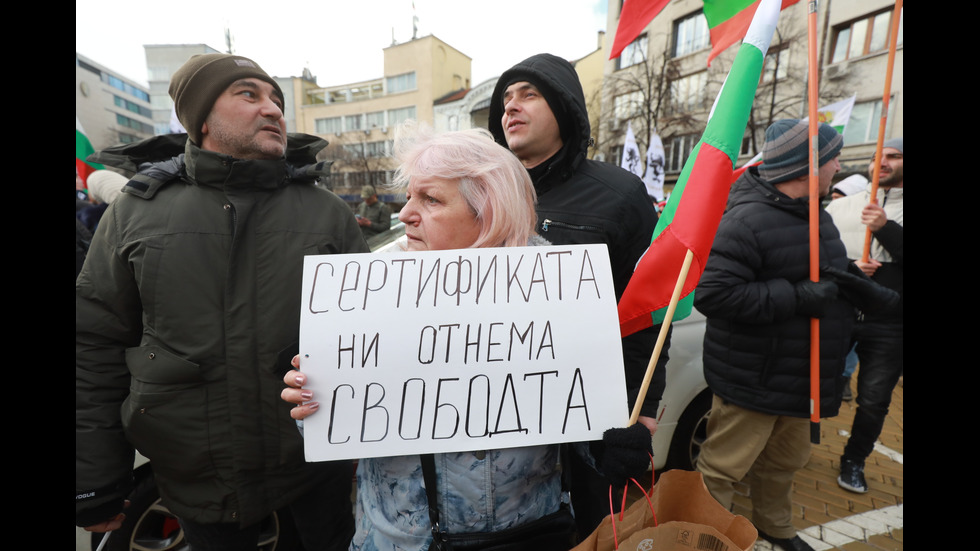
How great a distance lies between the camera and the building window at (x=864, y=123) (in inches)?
680

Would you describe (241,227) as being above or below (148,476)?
above

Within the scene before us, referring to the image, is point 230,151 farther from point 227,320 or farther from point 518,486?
point 518,486

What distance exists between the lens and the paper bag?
37.7 inches

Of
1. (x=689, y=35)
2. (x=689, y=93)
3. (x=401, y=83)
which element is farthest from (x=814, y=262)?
(x=401, y=83)

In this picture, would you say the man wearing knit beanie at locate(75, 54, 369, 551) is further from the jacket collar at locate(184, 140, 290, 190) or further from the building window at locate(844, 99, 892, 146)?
the building window at locate(844, 99, 892, 146)

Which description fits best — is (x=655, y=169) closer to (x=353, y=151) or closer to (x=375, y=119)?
(x=353, y=151)

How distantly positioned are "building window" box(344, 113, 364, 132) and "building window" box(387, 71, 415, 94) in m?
4.87

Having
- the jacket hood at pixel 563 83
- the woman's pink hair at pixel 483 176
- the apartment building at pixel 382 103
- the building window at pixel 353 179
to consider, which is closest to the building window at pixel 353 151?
the apartment building at pixel 382 103

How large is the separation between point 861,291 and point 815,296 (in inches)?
12.8

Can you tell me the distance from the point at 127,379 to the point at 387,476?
1.06 meters

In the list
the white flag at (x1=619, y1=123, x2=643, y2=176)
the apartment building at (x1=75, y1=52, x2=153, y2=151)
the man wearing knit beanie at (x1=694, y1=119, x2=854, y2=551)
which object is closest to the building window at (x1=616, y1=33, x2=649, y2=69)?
the white flag at (x1=619, y1=123, x2=643, y2=176)

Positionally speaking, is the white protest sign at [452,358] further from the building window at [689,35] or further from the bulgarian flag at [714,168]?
the building window at [689,35]

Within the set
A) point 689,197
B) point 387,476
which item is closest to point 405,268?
point 387,476
